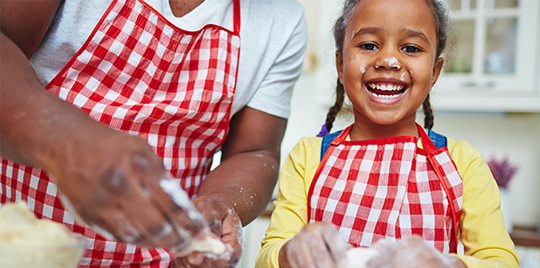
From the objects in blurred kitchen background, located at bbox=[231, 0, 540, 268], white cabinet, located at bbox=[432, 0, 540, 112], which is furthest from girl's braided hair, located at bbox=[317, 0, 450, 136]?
white cabinet, located at bbox=[432, 0, 540, 112]

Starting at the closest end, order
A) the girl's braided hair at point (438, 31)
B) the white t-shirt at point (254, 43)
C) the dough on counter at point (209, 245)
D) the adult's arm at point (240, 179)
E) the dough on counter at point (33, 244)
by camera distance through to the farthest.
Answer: the dough on counter at point (33, 244) → the dough on counter at point (209, 245) → the adult's arm at point (240, 179) → the white t-shirt at point (254, 43) → the girl's braided hair at point (438, 31)

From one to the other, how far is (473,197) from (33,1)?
81 cm

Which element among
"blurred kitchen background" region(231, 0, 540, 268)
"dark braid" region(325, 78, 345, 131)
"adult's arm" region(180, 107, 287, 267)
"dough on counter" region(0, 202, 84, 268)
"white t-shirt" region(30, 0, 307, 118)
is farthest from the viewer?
"blurred kitchen background" region(231, 0, 540, 268)

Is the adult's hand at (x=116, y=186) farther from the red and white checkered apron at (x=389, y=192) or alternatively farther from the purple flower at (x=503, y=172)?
the purple flower at (x=503, y=172)

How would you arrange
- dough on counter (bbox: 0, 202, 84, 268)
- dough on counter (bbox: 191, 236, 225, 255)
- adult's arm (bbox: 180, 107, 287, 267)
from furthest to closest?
adult's arm (bbox: 180, 107, 287, 267), dough on counter (bbox: 191, 236, 225, 255), dough on counter (bbox: 0, 202, 84, 268)

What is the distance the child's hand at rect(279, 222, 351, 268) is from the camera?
22.0 inches

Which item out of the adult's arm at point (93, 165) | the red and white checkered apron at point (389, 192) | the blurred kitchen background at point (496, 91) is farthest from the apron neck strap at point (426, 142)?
the blurred kitchen background at point (496, 91)

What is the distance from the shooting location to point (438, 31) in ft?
2.93

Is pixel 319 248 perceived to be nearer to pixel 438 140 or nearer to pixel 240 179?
pixel 240 179

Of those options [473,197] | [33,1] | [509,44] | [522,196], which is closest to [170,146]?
[33,1]

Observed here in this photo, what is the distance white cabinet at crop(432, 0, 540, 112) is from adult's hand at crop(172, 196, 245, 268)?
156cm

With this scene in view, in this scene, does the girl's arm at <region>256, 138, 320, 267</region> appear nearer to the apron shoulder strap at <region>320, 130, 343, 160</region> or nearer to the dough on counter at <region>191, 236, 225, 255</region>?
the apron shoulder strap at <region>320, 130, 343, 160</region>

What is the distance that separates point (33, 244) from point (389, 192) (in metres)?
0.63

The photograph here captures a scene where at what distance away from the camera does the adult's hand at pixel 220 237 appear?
0.57 meters
